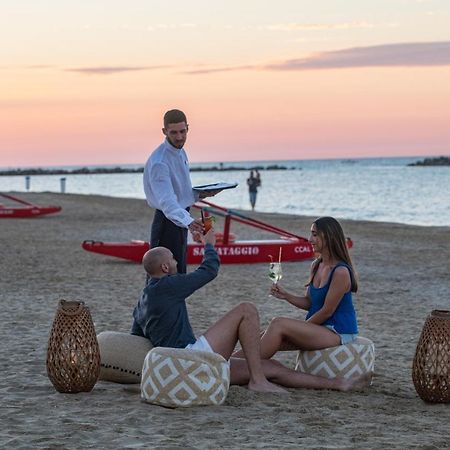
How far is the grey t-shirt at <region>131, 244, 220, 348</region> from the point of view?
6.31 meters

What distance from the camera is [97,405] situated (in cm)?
611

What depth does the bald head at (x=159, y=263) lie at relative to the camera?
6.34 metres

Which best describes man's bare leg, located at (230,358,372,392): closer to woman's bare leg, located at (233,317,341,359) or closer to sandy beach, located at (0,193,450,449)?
sandy beach, located at (0,193,450,449)

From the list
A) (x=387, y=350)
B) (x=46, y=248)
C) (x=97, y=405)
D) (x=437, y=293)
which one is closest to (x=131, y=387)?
(x=97, y=405)

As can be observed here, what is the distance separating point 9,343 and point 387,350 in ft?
10.9

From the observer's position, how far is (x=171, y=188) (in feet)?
22.9

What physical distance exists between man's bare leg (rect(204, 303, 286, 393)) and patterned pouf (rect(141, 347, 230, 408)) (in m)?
0.40

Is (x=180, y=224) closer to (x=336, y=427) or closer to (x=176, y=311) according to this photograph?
(x=176, y=311)

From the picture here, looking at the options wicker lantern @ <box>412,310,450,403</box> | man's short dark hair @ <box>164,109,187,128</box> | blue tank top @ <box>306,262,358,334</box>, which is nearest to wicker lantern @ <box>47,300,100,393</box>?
man's short dark hair @ <box>164,109,187,128</box>

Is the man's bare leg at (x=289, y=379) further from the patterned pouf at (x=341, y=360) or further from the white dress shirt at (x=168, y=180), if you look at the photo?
the white dress shirt at (x=168, y=180)

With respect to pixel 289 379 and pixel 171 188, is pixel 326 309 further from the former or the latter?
pixel 171 188

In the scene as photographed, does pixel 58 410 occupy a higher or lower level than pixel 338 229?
lower

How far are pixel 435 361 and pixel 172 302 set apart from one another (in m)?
1.77

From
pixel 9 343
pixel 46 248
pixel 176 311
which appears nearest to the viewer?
pixel 176 311
